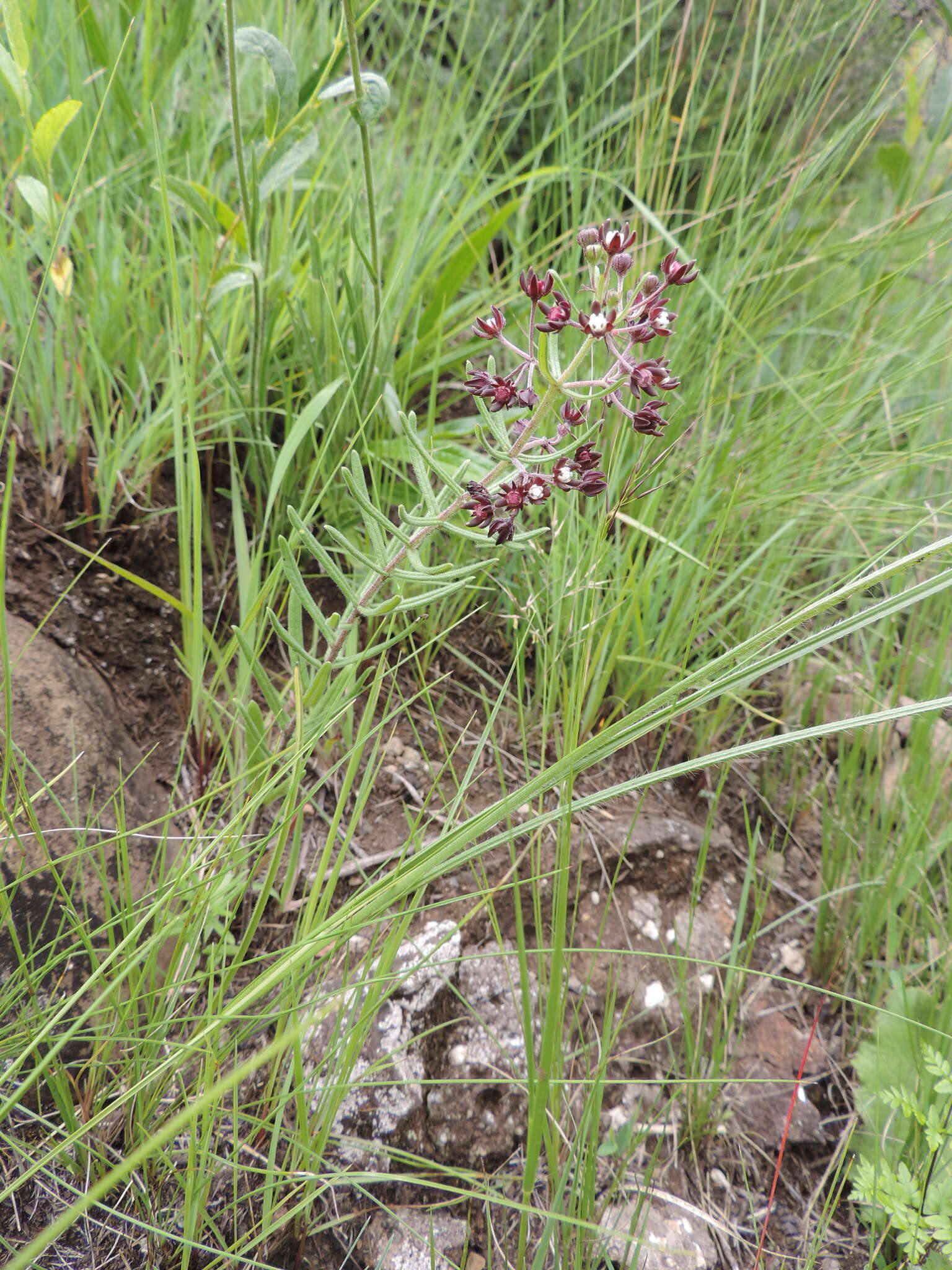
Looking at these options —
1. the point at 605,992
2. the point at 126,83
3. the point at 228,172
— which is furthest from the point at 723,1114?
the point at 126,83

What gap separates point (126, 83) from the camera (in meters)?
1.86

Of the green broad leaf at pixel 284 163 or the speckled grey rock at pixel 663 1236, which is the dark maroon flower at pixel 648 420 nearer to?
the green broad leaf at pixel 284 163

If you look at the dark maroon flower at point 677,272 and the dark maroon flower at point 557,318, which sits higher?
Answer: the dark maroon flower at point 677,272

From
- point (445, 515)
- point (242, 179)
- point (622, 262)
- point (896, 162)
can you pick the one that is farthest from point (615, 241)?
point (896, 162)

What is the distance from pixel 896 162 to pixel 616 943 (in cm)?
221

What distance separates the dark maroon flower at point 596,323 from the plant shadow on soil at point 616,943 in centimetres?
48

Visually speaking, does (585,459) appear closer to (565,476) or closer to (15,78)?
(565,476)

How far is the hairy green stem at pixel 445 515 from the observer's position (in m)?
1.00

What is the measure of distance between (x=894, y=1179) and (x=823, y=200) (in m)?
2.01

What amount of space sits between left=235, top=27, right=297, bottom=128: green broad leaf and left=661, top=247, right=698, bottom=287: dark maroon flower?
28.4 inches

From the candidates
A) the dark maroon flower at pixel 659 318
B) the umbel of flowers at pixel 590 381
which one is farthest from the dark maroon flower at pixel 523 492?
the dark maroon flower at pixel 659 318

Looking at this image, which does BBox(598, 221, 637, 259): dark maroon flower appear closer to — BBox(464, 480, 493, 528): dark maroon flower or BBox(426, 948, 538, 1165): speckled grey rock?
BBox(464, 480, 493, 528): dark maroon flower

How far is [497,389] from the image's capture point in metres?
1.04

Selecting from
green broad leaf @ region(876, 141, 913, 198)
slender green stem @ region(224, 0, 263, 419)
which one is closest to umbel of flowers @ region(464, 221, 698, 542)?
slender green stem @ region(224, 0, 263, 419)
